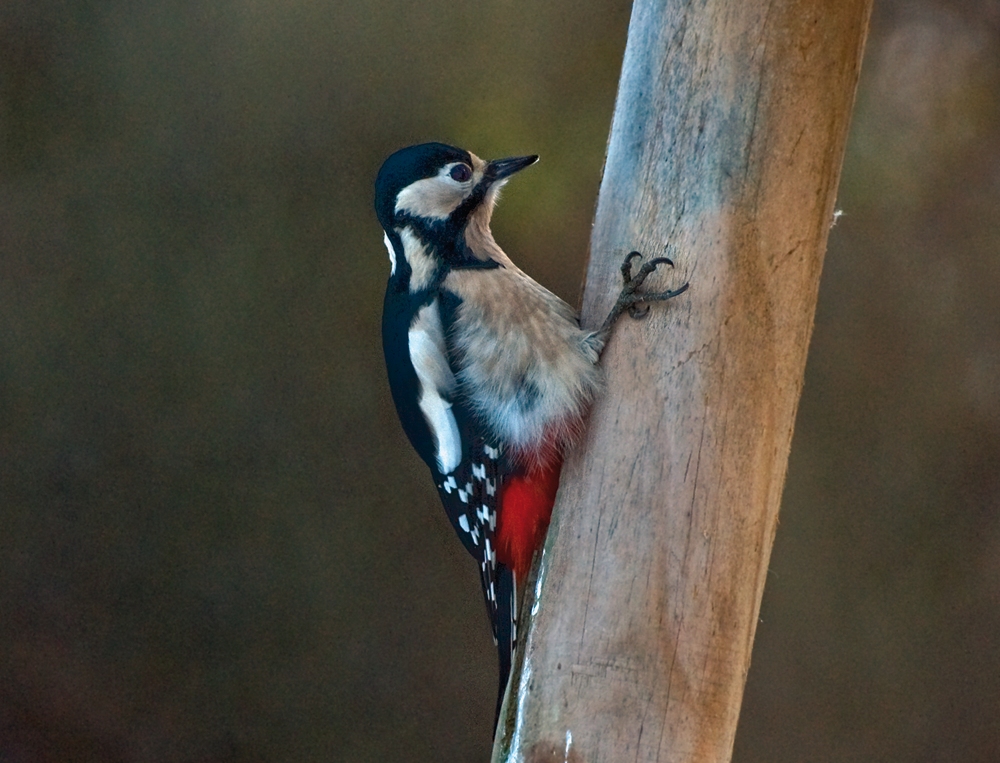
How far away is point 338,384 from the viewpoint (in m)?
2.96

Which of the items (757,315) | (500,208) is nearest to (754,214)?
(757,315)

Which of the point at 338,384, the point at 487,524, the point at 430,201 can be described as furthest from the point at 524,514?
the point at 338,384

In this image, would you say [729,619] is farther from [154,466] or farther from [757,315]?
[154,466]

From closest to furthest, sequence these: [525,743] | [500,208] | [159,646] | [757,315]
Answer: [525,743] → [757,315] → [159,646] → [500,208]

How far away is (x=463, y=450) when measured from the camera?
167cm

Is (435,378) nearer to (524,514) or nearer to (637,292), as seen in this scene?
(524,514)

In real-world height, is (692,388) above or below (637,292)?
below

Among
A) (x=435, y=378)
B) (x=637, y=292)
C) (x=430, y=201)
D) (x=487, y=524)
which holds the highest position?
(x=430, y=201)

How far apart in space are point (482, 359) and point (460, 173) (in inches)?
13.5

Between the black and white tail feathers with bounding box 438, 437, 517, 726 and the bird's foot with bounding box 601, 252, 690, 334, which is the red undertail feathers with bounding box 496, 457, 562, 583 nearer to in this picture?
the black and white tail feathers with bounding box 438, 437, 517, 726

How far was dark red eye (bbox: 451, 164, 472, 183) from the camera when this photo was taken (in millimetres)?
1753

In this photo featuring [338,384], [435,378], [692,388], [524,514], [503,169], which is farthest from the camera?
[338,384]

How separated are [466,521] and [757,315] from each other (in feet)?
1.95

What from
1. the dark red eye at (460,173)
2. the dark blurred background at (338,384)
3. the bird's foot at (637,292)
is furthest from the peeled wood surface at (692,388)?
the dark blurred background at (338,384)
